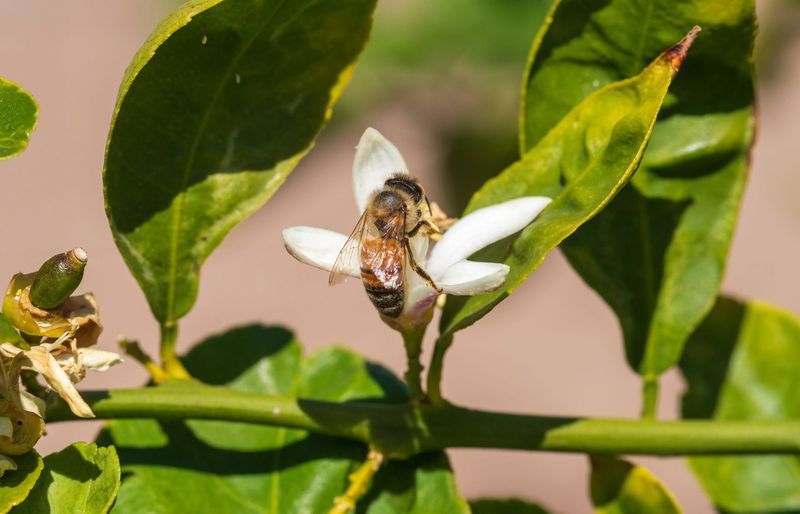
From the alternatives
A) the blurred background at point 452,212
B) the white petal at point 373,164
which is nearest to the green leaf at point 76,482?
the white petal at point 373,164

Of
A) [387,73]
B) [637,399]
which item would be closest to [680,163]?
[637,399]

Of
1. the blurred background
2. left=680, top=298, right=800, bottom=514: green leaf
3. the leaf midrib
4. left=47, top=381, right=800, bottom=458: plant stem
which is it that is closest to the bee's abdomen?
left=47, top=381, right=800, bottom=458: plant stem

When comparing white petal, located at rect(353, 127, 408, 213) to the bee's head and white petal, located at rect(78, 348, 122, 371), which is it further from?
white petal, located at rect(78, 348, 122, 371)

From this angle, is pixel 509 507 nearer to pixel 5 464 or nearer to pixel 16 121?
pixel 5 464

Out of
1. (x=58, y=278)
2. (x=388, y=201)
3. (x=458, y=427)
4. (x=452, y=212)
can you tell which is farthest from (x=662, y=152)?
(x=452, y=212)

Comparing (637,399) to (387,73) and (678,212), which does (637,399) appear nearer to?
(387,73)

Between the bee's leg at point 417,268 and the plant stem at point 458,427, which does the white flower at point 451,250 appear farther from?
the plant stem at point 458,427
